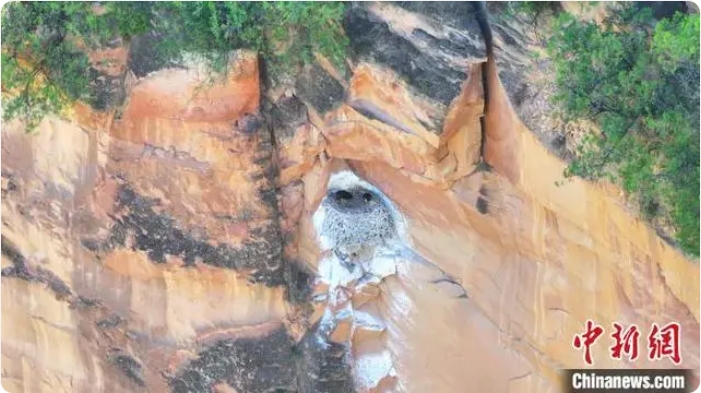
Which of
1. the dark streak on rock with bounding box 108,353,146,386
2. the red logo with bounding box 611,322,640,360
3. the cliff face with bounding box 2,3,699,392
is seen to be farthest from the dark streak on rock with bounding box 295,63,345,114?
the dark streak on rock with bounding box 108,353,146,386

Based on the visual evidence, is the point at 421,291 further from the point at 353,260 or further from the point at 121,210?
the point at 121,210

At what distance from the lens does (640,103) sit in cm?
490

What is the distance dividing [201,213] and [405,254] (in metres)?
1.49

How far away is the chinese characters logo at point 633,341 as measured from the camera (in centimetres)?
529

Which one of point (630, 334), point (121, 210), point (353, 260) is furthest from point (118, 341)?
point (630, 334)

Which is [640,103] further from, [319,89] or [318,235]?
[318,235]

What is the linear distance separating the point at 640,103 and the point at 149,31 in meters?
3.03

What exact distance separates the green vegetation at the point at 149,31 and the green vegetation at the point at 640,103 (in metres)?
1.50

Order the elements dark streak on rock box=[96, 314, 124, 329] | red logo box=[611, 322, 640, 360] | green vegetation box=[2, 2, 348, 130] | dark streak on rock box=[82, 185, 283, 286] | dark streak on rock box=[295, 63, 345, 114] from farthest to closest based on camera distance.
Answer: dark streak on rock box=[96, 314, 124, 329] < dark streak on rock box=[82, 185, 283, 286] < dark streak on rock box=[295, 63, 345, 114] < green vegetation box=[2, 2, 348, 130] < red logo box=[611, 322, 640, 360]

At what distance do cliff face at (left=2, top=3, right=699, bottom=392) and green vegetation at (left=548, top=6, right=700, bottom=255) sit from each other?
33cm

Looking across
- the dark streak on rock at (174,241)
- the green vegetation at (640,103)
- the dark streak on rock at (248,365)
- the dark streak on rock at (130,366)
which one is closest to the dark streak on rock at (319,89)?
the dark streak on rock at (174,241)

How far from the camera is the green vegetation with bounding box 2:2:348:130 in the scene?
18.9ft

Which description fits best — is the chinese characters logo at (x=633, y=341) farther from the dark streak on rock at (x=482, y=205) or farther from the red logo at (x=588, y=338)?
the dark streak on rock at (x=482, y=205)

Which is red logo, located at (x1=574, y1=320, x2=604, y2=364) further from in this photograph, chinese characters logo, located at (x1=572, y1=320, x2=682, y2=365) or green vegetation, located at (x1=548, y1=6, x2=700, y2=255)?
green vegetation, located at (x1=548, y1=6, x2=700, y2=255)
